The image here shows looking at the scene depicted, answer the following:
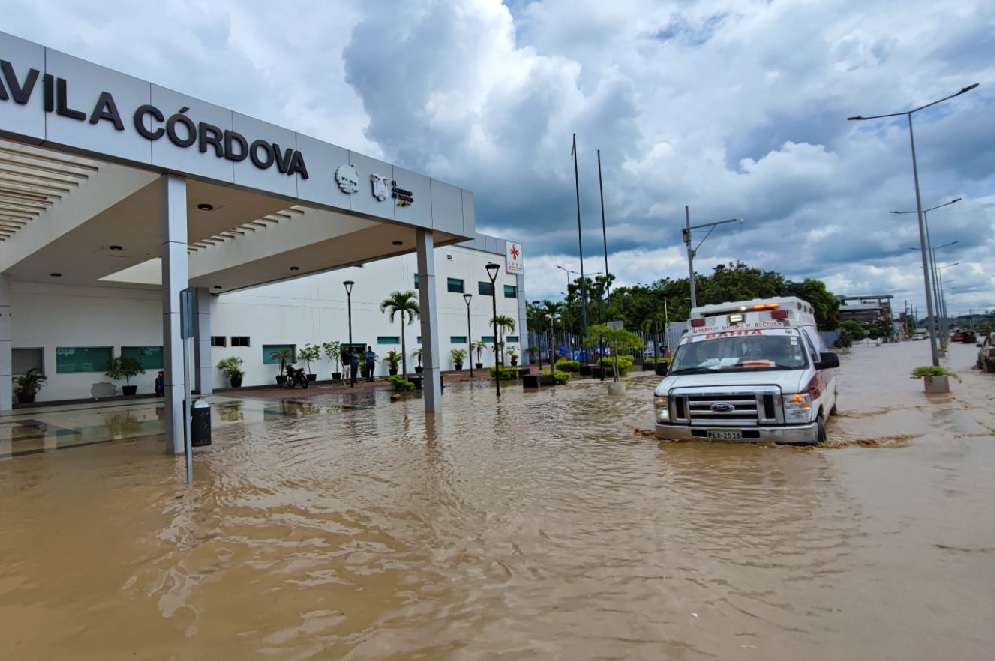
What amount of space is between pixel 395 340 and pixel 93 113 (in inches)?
1121

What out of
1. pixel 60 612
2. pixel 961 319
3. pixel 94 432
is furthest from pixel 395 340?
pixel 961 319

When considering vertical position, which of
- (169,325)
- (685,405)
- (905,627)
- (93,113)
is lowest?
(905,627)

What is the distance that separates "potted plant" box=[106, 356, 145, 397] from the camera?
79.8ft

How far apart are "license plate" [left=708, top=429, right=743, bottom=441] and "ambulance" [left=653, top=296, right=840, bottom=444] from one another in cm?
1

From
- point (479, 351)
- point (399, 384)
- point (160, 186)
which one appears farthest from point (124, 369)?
point (479, 351)

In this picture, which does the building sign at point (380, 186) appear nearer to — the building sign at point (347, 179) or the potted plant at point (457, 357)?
the building sign at point (347, 179)

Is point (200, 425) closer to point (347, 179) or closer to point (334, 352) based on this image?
point (347, 179)

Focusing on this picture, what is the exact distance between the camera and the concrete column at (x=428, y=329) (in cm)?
1486

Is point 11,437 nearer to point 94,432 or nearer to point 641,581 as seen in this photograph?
point 94,432

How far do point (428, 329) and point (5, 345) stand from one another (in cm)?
1615

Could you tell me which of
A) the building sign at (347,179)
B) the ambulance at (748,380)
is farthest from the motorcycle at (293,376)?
the ambulance at (748,380)

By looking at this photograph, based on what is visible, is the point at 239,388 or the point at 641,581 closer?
the point at 641,581

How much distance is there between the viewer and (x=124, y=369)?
24.4m

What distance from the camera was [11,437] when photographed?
1227cm
